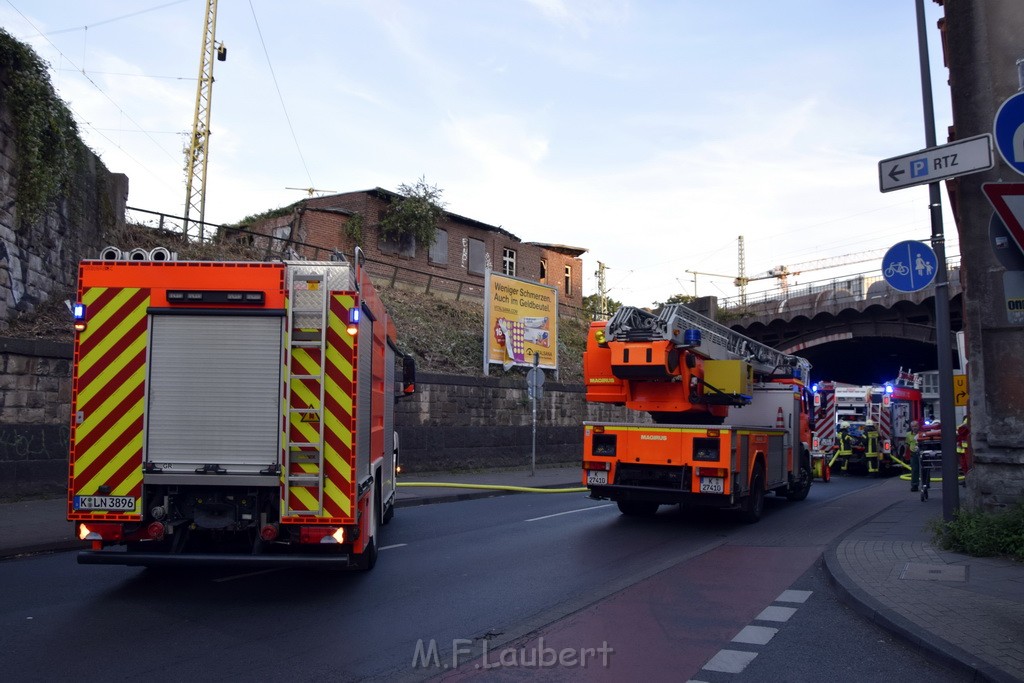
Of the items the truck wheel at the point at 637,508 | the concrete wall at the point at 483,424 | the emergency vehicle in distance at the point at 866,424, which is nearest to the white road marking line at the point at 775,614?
the truck wheel at the point at 637,508

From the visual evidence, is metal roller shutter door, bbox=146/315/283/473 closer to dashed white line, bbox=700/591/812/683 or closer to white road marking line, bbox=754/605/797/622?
dashed white line, bbox=700/591/812/683

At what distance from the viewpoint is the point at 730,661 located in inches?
231

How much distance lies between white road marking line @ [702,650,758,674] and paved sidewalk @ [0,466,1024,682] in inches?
48.9

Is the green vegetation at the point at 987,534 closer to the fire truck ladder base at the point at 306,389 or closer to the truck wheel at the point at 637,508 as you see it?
the truck wheel at the point at 637,508

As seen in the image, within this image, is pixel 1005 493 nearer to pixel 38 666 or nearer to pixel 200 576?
pixel 200 576

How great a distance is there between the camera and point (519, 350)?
27734 millimetres

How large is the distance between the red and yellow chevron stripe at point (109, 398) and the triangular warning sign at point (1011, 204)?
6.56 m

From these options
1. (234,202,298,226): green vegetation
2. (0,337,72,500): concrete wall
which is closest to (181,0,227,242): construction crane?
(234,202,298,226): green vegetation

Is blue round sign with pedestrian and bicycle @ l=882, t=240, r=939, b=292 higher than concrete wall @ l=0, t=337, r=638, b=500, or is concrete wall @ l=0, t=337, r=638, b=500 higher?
blue round sign with pedestrian and bicycle @ l=882, t=240, r=939, b=292

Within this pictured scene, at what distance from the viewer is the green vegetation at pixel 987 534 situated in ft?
28.8

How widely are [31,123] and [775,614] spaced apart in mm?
13474

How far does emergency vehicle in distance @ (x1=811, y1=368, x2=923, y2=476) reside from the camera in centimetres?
2708

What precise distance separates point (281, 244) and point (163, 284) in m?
22.8

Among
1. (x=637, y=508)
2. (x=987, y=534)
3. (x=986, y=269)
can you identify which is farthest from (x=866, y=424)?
(x=987, y=534)
